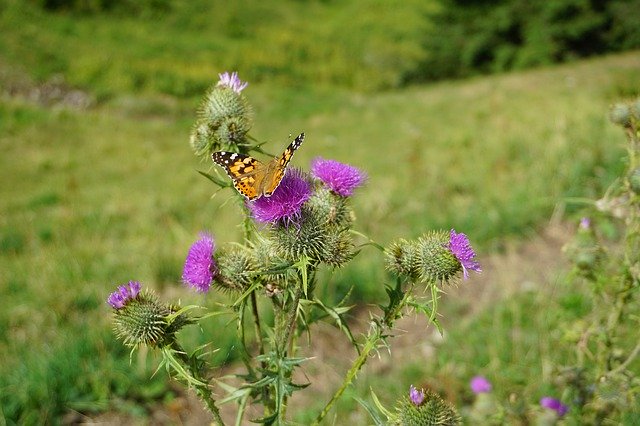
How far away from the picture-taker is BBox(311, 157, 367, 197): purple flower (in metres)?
1.92

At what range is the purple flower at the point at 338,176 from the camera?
6.30 ft

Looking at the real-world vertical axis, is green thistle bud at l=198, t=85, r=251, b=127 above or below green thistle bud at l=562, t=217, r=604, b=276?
below

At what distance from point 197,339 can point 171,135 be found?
51.2 ft

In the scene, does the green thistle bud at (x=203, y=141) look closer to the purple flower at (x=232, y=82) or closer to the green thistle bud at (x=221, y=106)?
the green thistle bud at (x=221, y=106)

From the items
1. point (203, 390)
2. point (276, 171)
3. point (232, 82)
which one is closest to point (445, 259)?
point (276, 171)

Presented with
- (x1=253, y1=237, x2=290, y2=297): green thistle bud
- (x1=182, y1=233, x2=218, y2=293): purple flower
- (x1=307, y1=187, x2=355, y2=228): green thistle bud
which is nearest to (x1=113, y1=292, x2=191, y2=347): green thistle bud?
(x1=182, y1=233, x2=218, y2=293): purple flower

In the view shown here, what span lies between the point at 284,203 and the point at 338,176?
0.27m

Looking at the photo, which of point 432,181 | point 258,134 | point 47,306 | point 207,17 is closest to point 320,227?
point 47,306

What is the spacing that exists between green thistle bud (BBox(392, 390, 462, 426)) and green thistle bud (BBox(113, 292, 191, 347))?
2.20 ft

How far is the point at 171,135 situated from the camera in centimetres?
1927

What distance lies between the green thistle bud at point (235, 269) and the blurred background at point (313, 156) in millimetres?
102

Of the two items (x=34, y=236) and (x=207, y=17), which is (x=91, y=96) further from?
(x=34, y=236)

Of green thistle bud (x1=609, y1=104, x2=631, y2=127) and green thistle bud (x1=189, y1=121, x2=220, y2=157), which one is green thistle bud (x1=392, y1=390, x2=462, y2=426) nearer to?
green thistle bud (x1=189, y1=121, x2=220, y2=157)

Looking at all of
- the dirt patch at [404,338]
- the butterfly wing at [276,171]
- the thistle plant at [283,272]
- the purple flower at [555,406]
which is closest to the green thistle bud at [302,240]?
the thistle plant at [283,272]
